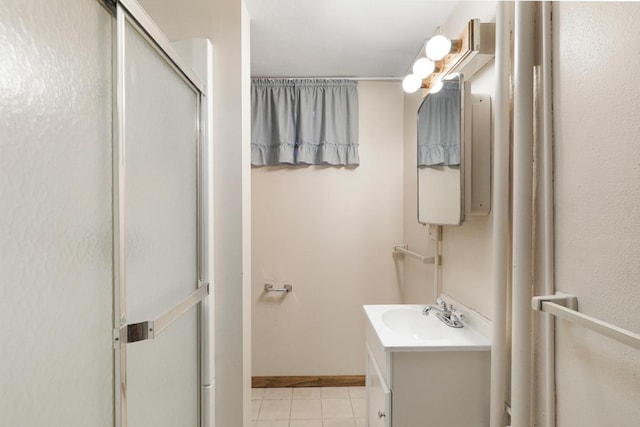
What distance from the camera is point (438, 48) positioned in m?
1.42

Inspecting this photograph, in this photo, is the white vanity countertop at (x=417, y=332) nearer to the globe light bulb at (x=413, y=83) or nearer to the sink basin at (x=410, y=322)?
the sink basin at (x=410, y=322)

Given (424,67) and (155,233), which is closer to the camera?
(155,233)

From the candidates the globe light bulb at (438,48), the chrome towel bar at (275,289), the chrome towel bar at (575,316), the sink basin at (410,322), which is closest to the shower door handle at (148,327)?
the sink basin at (410,322)

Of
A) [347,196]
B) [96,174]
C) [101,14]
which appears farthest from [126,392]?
[347,196]

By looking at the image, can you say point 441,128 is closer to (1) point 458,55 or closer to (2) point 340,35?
(1) point 458,55

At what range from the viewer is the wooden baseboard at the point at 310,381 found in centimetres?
239

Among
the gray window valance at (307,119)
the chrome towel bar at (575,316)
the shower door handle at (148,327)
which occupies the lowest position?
the shower door handle at (148,327)

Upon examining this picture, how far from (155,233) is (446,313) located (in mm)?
1309

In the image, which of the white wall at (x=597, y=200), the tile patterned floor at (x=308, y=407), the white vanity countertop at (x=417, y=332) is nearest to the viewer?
the white wall at (x=597, y=200)

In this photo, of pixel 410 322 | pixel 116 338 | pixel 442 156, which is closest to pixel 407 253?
pixel 410 322

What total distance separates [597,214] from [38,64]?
1.27 m

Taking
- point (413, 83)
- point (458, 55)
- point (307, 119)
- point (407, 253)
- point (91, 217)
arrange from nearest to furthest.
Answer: point (91, 217) < point (458, 55) < point (413, 83) < point (407, 253) < point (307, 119)

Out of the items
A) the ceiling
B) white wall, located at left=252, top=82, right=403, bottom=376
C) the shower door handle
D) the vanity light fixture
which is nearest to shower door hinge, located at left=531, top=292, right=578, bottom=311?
the vanity light fixture

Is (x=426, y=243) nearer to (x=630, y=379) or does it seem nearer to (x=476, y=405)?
(x=476, y=405)
